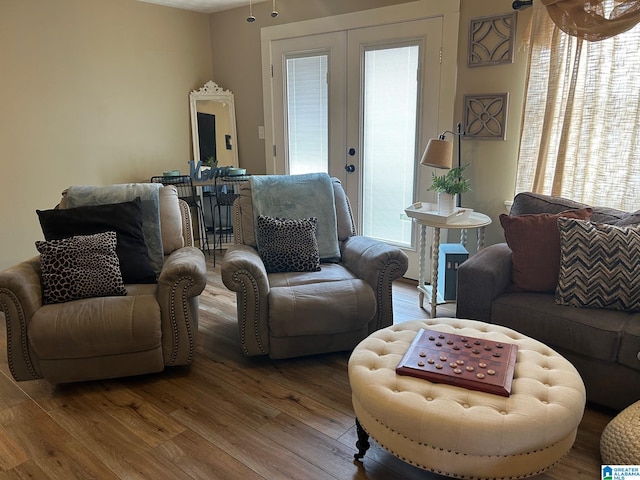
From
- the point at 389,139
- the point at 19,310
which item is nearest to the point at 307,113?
the point at 389,139

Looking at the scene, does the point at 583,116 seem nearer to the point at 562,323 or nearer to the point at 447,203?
the point at 447,203

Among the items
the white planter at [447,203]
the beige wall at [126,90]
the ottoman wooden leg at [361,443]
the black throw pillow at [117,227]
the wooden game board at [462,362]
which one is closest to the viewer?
the wooden game board at [462,362]

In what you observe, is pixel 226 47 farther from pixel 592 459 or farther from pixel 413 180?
pixel 592 459

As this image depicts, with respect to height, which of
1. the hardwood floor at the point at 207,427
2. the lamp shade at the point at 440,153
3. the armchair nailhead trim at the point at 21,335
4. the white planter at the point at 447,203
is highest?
the lamp shade at the point at 440,153

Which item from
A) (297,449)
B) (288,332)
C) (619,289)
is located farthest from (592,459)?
(288,332)

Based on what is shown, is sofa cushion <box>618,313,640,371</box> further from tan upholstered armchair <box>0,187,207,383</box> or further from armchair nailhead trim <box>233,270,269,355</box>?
tan upholstered armchair <box>0,187,207,383</box>

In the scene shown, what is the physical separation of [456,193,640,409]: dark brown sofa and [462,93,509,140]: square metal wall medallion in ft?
2.51

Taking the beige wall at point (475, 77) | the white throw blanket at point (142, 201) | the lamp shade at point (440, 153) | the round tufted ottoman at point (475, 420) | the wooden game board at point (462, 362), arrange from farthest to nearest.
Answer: the beige wall at point (475, 77), the lamp shade at point (440, 153), the white throw blanket at point (142, 201), the wooden game board at point (462, 362), the round tufted ottoman at point (475, 420)

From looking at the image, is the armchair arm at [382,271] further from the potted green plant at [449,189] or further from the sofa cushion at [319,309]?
the potted green plant at [449,189]

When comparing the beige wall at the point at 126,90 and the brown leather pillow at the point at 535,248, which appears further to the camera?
the beige wall at the point at 126,90

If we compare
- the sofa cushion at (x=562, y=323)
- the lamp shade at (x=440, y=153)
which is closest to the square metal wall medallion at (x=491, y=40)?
the lamp shade at (x=440, y=153)

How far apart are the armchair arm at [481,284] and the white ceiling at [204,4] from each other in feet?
10.8

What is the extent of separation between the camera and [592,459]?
184 cm

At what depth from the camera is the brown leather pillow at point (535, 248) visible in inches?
91.6
